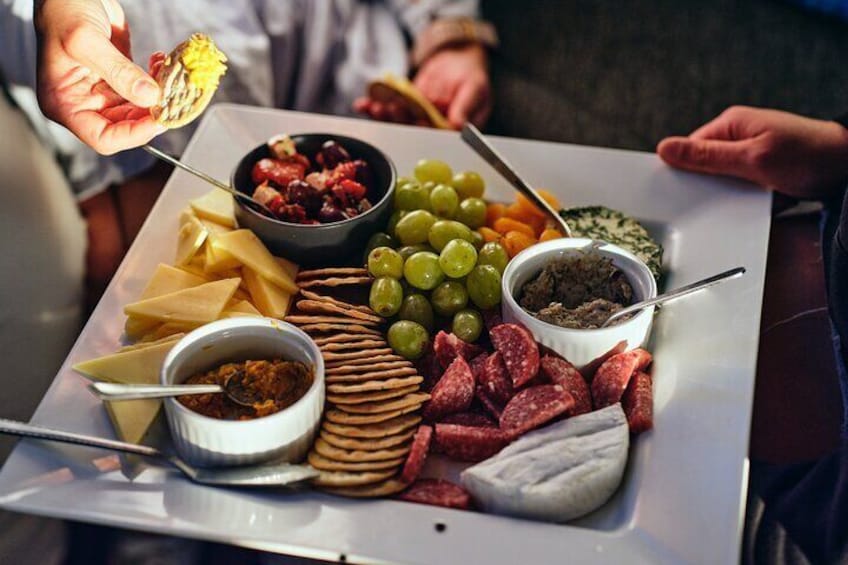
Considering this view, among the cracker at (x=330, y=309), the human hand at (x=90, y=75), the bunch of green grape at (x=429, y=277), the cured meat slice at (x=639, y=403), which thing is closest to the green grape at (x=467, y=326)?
the bunch of green grape at (x=429, y=277)

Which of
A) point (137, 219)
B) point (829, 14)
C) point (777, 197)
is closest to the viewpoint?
point (777, 197)

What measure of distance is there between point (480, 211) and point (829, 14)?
4.07 feet

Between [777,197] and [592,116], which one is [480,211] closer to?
[777,197]

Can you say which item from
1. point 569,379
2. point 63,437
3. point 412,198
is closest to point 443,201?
point 412,198

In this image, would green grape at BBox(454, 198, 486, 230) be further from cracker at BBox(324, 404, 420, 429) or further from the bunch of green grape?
cracker at BBox(324, 404, 420, 429)

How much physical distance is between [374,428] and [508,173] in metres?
0.52

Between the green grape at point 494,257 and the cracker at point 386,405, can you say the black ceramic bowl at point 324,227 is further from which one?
the cracker at point 386,405

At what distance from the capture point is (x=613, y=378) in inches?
43.4

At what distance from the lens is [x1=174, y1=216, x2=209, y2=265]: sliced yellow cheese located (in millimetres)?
1238

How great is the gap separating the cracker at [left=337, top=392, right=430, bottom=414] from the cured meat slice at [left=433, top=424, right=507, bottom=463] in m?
0.04

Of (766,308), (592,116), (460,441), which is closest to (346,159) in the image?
(460,441)

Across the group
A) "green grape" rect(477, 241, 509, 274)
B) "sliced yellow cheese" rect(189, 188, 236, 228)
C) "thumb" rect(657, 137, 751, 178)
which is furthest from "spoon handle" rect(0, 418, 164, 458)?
"thumb" rect(657, 137, 751, 178)

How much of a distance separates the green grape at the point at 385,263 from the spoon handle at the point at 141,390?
293mm

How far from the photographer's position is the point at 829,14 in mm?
2055
